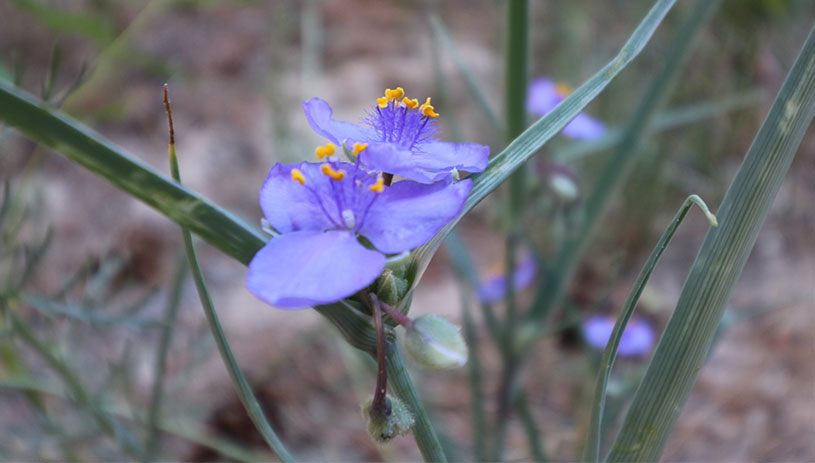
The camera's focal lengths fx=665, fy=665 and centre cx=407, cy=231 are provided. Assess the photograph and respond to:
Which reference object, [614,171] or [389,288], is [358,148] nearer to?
[389,288]

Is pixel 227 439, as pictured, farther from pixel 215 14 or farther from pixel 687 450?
pixel 215 14

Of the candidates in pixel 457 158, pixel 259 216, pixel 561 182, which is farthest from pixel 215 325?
pixel 259 216

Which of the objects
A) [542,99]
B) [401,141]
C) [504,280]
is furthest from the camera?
[504,280]

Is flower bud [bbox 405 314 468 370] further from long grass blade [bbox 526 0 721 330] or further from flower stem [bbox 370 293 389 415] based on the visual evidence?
long grass blade [bbox 526 0 721 330]

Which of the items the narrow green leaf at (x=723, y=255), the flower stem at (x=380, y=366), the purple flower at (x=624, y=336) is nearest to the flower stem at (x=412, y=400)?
the flower stem at (x=380, y=366)

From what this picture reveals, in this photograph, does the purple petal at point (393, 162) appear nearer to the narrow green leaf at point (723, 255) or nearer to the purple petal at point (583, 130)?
the narrow green leaf at point (723, 255)

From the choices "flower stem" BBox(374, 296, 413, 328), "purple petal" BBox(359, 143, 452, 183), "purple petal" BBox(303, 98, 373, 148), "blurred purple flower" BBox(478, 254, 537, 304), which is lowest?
"flower stem" BBox(374, 296, 413, 328)

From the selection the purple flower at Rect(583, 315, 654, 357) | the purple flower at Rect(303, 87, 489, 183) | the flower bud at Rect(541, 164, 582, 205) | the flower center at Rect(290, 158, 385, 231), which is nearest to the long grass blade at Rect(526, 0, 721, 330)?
the flower bud at Rect(541, 164, 582, 205)
